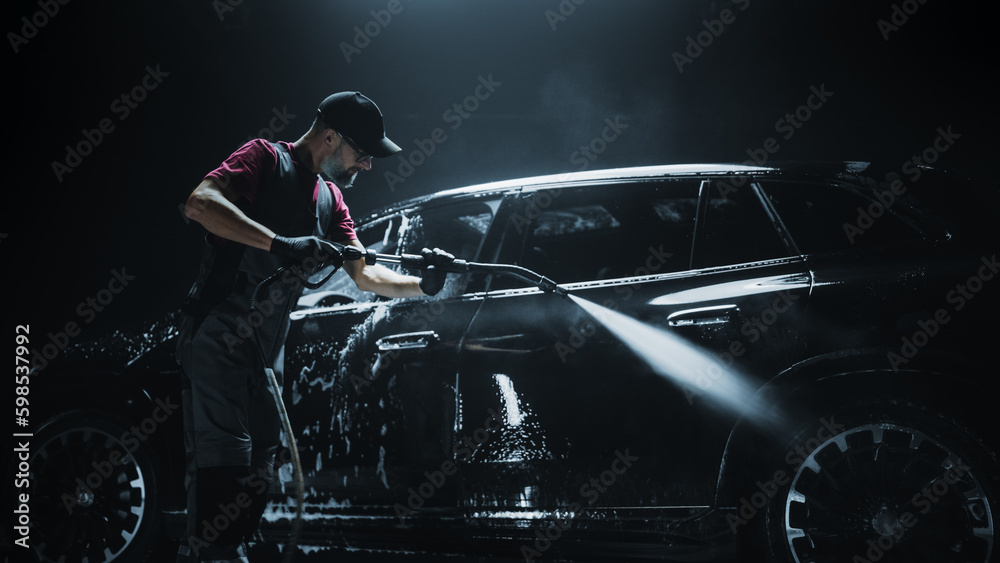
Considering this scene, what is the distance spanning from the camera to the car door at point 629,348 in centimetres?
224

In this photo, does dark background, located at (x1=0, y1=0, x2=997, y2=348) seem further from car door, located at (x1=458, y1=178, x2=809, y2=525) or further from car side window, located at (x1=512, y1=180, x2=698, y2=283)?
car door, located at (x1=458, y1=178, x2=809, y2=525)

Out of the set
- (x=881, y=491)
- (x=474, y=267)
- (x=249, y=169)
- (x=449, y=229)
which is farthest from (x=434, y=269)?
(x=881, y=491)

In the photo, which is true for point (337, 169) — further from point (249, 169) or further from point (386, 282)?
point (386, 282)

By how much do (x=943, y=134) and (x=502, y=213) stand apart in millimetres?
3483

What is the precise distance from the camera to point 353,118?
249 cm

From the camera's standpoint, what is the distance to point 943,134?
15.1ft

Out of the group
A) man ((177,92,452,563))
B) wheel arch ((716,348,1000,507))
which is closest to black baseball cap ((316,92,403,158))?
man ((177,92,452,563))

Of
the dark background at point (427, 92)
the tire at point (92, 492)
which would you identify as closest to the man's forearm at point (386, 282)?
the tire at point (92, 492)

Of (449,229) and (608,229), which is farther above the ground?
(449,229)

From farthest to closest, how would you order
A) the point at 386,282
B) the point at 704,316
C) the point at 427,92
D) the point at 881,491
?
the point at 427,92, the point at 386,282, the point at 704,316, the point at 881,491

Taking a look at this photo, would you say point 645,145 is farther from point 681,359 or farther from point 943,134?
point 681,359

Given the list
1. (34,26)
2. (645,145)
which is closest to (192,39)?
(34,26)

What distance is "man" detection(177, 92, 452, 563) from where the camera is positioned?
2223 mm

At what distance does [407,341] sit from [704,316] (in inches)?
42.8
